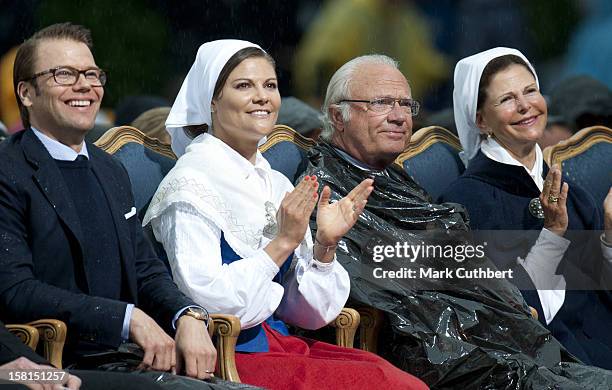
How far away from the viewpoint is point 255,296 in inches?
177

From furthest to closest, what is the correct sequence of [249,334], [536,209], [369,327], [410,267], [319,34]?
1. [319,34]
2. [536,209]
3. [410,267]
4. [369,327]
5. [249,334]

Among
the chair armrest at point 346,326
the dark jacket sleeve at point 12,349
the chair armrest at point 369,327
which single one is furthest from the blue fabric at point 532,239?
the dark jacket sleeve at point 12,349

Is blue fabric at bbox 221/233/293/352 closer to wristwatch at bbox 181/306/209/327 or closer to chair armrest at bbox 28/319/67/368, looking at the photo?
wristwatch at bbox 181/306/209/327

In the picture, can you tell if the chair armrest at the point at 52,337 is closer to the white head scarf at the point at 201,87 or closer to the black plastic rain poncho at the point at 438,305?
the white head scarf at the point at 201,87

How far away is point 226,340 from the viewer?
4379mm

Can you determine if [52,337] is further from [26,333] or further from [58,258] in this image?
[58,258]

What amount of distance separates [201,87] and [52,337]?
125 cm

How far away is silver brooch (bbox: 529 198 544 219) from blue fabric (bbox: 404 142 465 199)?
1.47 feet

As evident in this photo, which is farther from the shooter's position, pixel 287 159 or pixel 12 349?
pixel 287 159

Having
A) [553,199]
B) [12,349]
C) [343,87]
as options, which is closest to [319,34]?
[343,87]

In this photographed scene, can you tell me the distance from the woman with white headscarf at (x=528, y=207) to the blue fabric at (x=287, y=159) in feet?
1.97

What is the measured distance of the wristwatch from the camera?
14.1 feet

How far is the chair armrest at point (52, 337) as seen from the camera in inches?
161

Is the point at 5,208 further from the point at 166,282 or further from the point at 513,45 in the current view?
the point at 513,45
